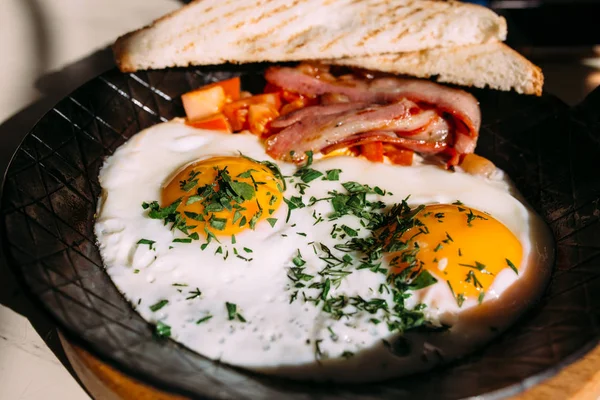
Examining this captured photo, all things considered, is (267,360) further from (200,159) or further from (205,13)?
(205,13)

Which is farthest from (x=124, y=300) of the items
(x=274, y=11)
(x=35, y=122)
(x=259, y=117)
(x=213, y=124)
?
(x=274, y=11)

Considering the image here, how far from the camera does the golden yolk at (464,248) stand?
1957 mm

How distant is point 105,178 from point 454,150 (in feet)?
5.80

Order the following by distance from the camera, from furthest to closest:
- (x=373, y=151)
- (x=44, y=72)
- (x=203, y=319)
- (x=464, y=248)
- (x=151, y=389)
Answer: (x=44, y=72), (x=373, y=151), (x=464, y=248), (x=203, y=319), (x=151, y=389)

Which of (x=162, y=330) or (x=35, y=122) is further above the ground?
(x=35, y=122)

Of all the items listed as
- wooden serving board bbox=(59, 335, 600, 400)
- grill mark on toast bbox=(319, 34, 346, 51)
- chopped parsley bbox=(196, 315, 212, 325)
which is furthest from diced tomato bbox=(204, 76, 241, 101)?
wooden serving board bbox=(59, 335, 600, 400)

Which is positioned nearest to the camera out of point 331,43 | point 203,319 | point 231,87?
point 203,319

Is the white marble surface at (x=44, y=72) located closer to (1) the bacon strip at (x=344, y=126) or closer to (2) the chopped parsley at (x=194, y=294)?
(2) the chopped parsley at (x=194, y=294)

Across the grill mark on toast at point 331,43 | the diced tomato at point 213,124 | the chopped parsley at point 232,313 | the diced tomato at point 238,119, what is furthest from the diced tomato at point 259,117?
the chopped parsley at point 232,313

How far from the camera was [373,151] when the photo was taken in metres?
2.68

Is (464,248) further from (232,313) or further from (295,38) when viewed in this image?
(295,38)

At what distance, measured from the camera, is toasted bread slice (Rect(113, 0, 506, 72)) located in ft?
9.10

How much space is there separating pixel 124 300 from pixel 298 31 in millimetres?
Result: 1741

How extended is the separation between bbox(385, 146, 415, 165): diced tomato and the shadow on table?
177cm
